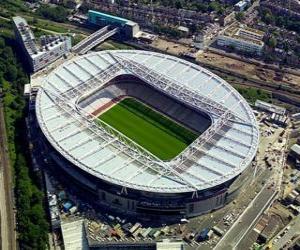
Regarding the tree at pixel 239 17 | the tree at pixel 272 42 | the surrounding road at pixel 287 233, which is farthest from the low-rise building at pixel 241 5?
the surrounding road at pixel 287 233

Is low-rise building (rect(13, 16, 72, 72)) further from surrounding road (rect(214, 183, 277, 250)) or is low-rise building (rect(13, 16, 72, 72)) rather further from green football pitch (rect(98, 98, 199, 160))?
surrounding road (rect(214, 183, 277, 250))

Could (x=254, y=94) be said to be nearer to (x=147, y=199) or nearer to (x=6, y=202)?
(x=147, y=199)

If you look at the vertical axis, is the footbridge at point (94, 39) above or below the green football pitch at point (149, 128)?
above

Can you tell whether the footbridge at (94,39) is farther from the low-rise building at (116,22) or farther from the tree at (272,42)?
the tree at (272,42)

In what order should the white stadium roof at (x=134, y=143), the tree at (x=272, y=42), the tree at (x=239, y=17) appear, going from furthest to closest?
1. the tree at (x=239, y=17)
2. the tree at (x=272, y=42)
3. the white stadium roof at (x=134, y=143)

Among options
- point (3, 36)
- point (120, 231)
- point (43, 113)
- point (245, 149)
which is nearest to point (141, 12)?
point (3, 36)

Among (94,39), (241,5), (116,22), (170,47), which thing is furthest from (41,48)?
(241,5)

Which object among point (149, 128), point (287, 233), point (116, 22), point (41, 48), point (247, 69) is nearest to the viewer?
point (287, 233)

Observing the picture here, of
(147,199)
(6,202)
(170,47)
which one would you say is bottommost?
(6,202)
